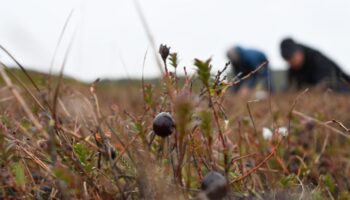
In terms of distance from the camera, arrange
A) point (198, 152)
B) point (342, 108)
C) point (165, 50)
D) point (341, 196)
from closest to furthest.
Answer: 1. point (165, 50)
2. point (198, 152)
3. point (341, 196)
4. point (342, 108)

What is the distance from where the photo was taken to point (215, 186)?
928 millimetres

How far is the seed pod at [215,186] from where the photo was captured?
93 centimetres

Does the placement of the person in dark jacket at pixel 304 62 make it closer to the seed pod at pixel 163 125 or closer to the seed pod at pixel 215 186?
the seed pod at pixel 163 125

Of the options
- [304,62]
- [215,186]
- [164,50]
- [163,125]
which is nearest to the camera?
[215,186]

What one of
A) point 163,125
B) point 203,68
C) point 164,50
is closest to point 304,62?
point 164,50

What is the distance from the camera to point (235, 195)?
47.9 inches

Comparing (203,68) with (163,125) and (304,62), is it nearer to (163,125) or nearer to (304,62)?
(163,125)

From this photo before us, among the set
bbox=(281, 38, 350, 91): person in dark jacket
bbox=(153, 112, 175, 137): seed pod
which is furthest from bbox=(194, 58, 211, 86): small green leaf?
bbox=(281, 38, 350, 91): person in dark jacket

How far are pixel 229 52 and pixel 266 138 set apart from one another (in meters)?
6.85

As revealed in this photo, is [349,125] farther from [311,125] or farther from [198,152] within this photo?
[198,152]

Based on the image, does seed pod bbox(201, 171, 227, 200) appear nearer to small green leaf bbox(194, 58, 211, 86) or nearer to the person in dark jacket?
small green leaf bbox(194, 58, 211, 86)

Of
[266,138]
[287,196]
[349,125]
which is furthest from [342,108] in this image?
[287,196]

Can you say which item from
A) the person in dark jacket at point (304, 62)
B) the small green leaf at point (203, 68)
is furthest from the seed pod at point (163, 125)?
the person in dark jacket at point (304, 62)

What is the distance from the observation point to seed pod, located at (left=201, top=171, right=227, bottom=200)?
926 mm
